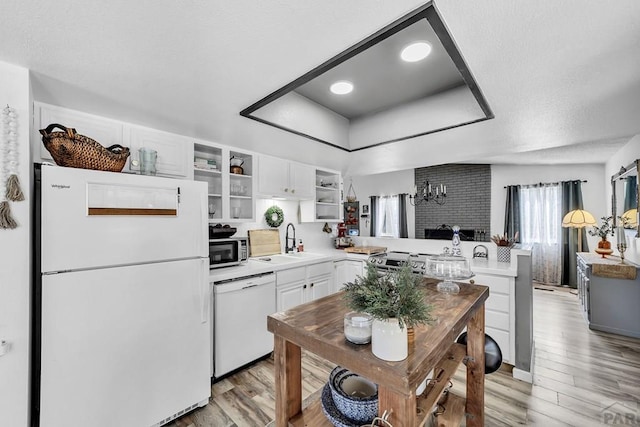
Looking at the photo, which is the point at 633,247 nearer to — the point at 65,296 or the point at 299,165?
the point at 299,165

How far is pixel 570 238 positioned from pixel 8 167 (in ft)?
25.0

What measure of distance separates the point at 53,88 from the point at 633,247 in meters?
5.53

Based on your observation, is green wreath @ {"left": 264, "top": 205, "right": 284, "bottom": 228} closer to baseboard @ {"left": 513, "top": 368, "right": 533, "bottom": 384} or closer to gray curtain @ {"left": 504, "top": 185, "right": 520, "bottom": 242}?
baseboard @ {"left": 513, "top": 368, "right": 533, "bottom": 384}

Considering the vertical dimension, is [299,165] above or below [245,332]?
above

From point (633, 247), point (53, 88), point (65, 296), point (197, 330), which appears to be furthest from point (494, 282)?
point (53, 88)

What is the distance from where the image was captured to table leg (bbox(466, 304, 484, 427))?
5.05ft

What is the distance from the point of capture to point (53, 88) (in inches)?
63.5

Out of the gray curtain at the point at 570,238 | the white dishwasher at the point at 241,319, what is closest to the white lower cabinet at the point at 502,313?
the white dishwasher at the point at 241,319

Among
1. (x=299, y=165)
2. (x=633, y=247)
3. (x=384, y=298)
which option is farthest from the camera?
(x=299, y=165)

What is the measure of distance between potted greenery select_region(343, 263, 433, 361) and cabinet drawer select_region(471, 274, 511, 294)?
79.5 inches

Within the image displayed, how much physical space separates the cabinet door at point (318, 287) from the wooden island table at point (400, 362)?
178 cm

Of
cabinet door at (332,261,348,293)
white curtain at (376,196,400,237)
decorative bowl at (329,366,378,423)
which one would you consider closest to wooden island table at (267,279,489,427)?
decorative bowl at (329,366,378,423)

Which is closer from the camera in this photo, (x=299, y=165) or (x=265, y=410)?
(x=265, y=410)

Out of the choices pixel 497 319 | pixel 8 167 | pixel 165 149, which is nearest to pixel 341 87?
pixel 165 149
